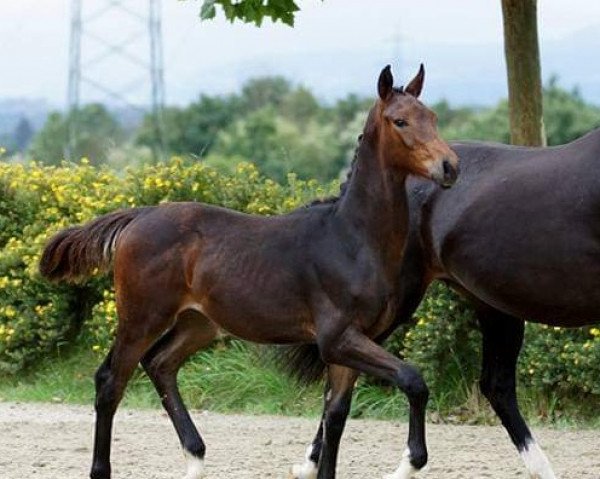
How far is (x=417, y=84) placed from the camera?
6109 millimetres

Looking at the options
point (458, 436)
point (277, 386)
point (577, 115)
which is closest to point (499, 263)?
point (458, 436)

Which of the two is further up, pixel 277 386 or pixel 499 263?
pixel 499 263

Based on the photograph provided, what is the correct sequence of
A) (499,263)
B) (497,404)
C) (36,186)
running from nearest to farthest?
(499,263), (497,404), (36,186)

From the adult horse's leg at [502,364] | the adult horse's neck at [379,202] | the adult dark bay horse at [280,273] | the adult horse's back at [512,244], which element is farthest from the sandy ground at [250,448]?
the adult horse's neck at [379,202]

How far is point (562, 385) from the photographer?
8.89m

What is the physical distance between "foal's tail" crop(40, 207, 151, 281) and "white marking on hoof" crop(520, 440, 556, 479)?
2.22 metres

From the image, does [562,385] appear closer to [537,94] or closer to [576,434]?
[576,434]

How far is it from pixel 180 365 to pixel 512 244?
1678 millimetres

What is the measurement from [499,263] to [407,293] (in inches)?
24.4

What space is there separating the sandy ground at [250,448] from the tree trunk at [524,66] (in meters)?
1.93

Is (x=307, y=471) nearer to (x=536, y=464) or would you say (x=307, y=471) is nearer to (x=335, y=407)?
(x=335, y=407)

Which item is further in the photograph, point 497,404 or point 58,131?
point 58,131

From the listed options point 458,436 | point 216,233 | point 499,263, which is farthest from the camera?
point 458,436

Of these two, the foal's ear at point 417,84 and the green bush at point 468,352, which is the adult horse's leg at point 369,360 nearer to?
the foal's ear at point 417,84
